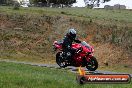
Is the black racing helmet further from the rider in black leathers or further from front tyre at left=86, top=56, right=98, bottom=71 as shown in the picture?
front tyre at left=86, top=56, right=98, bottom=71

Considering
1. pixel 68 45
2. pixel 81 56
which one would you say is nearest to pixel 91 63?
pixel 81 56

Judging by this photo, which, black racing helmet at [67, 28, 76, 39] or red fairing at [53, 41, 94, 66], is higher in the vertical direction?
black racing helmet at [67, 28, 76, 39]

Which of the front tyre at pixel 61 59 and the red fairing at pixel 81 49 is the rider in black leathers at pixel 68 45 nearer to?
the red fairing at pixel 81 49

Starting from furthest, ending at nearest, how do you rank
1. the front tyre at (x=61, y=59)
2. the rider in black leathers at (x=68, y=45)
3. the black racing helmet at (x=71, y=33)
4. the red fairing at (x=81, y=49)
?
the front tyre at (x=61, y=59) < the red fairing at (x=81, y=49) < the rider in black leathers at (x=68, y=45) < the black racing helmet at (x=71, y=33)

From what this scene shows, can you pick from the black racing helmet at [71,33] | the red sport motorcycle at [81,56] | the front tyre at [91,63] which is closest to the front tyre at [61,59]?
the red sport motorcycle at [81,56]

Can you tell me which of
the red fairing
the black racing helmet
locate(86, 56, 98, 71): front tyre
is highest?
the black racing helmet

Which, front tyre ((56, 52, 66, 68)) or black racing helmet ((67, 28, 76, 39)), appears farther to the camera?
front tyre ((56, 52, 66, 68))

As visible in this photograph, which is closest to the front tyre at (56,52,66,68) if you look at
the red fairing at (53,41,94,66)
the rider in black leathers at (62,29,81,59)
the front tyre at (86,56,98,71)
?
the rider in black leathers at (62,29,81,59)

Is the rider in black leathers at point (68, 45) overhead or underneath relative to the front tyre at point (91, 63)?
overhead

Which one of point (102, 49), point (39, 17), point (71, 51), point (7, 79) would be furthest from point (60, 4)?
point (7, 79)

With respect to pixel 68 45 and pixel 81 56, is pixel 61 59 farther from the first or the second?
pixel 68 45

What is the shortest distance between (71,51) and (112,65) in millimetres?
18628

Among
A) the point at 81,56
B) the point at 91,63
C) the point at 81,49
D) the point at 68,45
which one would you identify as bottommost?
the point at 91,63

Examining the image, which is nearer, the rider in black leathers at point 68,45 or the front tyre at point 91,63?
the rider in black leathers at point 68,45
